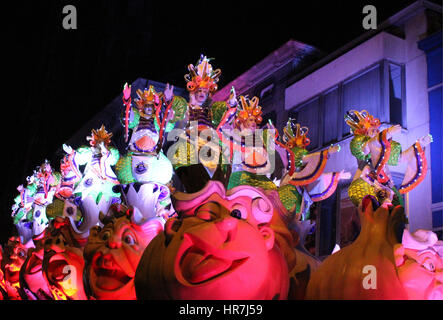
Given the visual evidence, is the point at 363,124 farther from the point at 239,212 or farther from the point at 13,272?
the point at 13,272

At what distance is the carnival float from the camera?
10.6ft

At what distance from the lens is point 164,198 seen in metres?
5.25

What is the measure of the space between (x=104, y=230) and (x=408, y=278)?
7.32 ft

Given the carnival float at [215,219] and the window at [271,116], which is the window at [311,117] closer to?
Result: the window at [271,116]

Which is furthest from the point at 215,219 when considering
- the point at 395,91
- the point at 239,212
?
the point at 395,91

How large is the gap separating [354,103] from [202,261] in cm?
534

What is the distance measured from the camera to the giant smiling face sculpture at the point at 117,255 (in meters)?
4.07

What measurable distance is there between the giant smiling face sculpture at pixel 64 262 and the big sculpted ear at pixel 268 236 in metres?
2.11

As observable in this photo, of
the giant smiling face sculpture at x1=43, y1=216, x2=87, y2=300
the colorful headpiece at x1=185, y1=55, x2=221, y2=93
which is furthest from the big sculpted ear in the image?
the colorful headpiece at x1=185, y1=55, x2=221, y2=93

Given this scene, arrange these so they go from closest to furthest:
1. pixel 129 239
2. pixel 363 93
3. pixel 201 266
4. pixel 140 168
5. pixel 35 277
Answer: pixel 201 266
pixel 129 239
pixel 140 168
pixel 35 277
pixel 363 93

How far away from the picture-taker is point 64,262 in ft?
16.3

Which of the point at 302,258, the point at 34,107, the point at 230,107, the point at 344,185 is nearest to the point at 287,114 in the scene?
the point at 344,185
